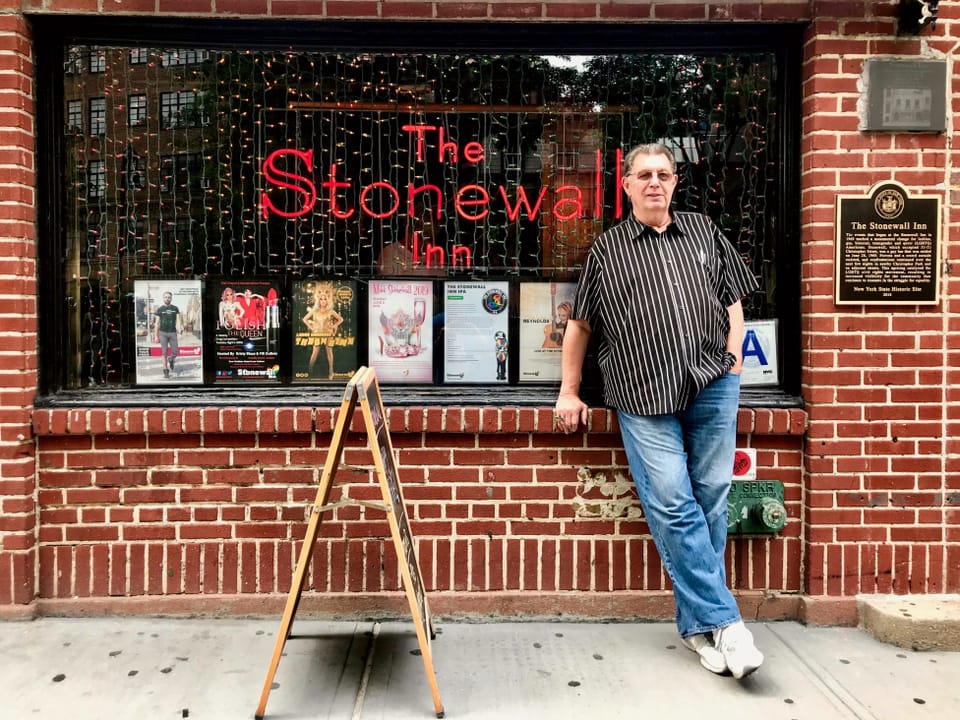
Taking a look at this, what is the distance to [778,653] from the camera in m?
3.51

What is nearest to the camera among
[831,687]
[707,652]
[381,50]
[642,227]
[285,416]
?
[831,687]

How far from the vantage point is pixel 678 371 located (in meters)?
3.36

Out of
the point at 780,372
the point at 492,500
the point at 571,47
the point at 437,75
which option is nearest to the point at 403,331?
the point at 492,500

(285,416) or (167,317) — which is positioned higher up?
(167,317)

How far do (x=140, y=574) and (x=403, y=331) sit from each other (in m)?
1.72

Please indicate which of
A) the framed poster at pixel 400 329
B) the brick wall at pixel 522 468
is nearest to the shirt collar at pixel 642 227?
the brick wall at pixel 522 468

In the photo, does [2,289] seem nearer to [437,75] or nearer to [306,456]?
[306,456]

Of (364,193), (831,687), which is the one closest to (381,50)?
(364,193)

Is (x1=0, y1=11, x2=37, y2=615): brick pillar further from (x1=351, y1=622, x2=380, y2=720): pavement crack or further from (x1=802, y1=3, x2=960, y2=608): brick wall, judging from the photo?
(x1=802, y1=3, x2=960, y2=608): brick wall

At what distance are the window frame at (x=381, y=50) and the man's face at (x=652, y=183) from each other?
864 mm

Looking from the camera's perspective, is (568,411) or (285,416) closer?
(568,411)

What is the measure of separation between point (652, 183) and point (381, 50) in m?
1.56

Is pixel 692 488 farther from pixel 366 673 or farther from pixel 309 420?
pixel 309 420

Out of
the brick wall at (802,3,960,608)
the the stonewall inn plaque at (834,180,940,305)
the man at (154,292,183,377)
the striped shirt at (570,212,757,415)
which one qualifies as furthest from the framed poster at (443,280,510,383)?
the the stonewall inn plaque at (834,180,940,305)
